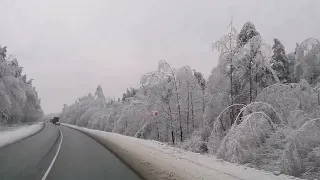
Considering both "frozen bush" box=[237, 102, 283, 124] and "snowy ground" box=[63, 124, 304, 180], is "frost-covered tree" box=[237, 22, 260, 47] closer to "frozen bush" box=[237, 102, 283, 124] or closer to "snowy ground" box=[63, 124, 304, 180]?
"frozen bush" box=[237, 102, 283, 124]

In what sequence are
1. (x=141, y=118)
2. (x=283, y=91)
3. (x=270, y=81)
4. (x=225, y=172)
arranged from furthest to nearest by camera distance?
(x=141, y=118) → (x=270, y=81) → (x=283, y=91) → (x=225, y=172)

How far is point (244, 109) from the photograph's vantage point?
1555cm

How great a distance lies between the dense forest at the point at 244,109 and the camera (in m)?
12.1

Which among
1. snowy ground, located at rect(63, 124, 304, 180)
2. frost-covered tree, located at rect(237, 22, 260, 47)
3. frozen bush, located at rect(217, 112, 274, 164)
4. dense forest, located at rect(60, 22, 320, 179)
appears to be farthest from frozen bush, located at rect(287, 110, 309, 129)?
frost-covered tree, located at rect(237, 22, 260, 47)

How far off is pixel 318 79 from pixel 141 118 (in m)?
19.2

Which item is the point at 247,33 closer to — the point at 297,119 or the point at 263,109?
the point at 263,109

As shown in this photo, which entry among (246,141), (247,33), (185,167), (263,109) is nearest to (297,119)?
(263,109)

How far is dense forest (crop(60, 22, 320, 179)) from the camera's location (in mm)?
12125

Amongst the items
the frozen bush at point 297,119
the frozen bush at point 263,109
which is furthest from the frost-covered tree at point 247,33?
the frozen bush at point 297,119

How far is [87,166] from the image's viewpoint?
594 inches

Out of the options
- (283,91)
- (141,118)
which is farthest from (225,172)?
(141,118)

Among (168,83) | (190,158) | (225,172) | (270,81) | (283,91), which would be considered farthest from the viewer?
(168,83)

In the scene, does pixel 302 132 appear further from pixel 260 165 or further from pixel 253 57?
pixel 253 57

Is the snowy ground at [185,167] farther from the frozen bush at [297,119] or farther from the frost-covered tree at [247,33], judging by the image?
the frost-covered tree at [247,33]
